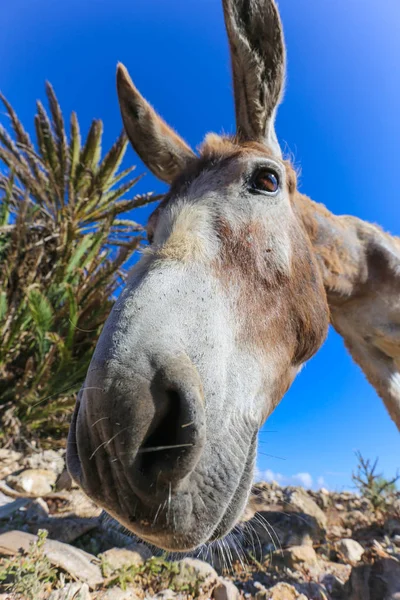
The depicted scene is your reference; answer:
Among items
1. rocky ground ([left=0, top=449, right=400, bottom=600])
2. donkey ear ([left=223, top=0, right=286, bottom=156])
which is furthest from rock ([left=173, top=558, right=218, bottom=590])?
donkey ear ([left=223, top=0, right=286, bottom=156])

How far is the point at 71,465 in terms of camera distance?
121 cm

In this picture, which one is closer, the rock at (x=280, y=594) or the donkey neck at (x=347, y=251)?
the rock at (x=280, y=594)

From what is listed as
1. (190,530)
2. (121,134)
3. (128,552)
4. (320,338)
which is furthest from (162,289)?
(121,134)

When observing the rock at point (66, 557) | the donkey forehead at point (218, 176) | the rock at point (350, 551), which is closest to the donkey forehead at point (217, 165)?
the donkey forehead at point (218, 176)

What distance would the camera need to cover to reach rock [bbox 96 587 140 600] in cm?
188

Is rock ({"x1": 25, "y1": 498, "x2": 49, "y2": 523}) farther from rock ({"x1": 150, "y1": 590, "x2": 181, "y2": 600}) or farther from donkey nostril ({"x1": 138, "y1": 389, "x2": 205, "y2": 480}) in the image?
donkey nostril ({"x1": 138, "y1": 389, "x2": 205, "y2": 480})

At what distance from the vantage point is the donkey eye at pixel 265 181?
194cm

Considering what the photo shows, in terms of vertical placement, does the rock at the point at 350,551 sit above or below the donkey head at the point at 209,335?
below

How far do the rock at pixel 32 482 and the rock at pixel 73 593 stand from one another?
1.87 meters

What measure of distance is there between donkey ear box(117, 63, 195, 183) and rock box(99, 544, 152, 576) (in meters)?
2.53

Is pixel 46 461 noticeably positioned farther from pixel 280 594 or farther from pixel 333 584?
pixel 333 584

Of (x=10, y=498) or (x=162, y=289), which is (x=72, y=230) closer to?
(x=10, y=498)

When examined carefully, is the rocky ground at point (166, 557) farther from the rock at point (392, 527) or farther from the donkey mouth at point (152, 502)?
the donkey mouth at point (152, 502)

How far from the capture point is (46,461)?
423cm
